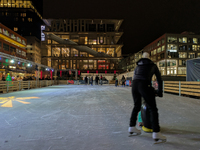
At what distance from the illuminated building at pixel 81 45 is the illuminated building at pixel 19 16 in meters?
36.5

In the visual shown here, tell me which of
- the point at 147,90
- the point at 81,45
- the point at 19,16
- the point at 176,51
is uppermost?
the point at 19,16

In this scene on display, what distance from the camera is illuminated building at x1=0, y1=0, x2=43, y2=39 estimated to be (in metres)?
81.1

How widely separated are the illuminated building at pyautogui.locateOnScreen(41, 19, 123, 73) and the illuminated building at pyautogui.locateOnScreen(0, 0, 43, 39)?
36523mm

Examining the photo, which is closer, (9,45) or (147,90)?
(147,90)

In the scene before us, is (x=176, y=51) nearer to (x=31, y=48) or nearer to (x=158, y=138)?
(x=158, y=138)

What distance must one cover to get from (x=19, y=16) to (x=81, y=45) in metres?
56.1

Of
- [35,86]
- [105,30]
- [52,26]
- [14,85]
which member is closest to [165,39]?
[105,30]

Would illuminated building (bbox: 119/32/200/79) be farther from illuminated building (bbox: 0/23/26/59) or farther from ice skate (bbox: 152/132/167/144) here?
ice skate (bbox: 152/132/167/144)

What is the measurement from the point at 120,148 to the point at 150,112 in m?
0.89

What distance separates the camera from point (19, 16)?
8456 centimetres

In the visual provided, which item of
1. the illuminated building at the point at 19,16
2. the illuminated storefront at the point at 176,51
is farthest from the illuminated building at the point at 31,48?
the illuminated storefront at the point at 176,51

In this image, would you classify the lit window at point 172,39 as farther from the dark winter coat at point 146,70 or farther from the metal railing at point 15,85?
the dark winter coat at point 146,70

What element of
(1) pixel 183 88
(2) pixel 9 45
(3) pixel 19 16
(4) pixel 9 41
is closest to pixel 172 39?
(1) pixel 183 88

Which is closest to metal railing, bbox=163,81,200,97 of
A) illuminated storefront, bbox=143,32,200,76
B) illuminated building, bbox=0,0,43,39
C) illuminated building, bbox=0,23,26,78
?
illuminated building, bbox=0,23,26,78
